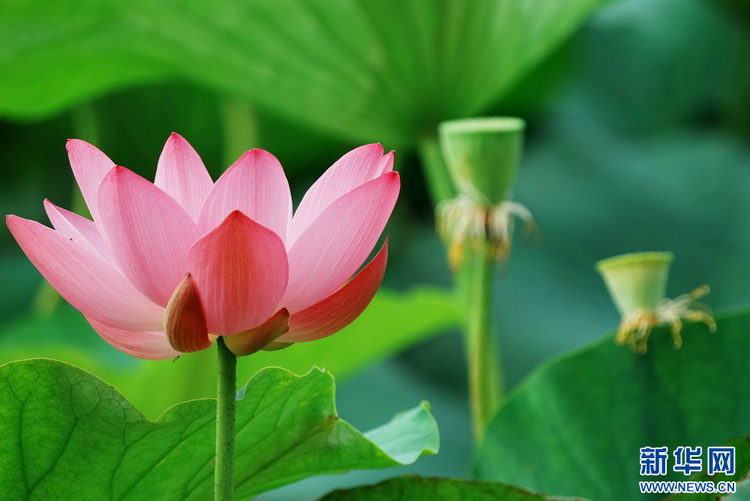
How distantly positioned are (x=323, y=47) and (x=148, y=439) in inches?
13.8

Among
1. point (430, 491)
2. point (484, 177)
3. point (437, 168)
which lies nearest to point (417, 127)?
point (437, 168)

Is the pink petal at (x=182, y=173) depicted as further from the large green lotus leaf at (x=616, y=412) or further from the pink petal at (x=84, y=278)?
the large green lotus leaf at (x=616, y=412)

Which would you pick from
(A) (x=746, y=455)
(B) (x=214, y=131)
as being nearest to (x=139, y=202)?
(A) (x=746, y=455)

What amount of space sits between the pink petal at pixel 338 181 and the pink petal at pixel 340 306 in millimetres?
21

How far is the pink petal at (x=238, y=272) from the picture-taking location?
6.4 inches

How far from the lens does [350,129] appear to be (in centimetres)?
54

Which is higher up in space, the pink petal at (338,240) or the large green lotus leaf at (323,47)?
the large green lotus leaf at (323,47)

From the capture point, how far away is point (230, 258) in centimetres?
16

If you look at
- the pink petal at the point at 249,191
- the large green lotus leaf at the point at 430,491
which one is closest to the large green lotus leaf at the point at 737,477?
the large green lotus leaf at the point at 430,491

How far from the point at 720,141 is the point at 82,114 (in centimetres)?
89

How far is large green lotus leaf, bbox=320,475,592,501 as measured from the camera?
26 centimetres

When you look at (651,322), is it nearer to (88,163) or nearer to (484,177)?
(484,177)

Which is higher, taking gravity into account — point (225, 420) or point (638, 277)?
point (638, 277)

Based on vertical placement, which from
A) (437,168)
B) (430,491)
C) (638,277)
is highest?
(437,168)
